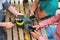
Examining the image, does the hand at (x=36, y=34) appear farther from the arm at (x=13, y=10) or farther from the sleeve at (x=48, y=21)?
the arm at (x=13, y=10)

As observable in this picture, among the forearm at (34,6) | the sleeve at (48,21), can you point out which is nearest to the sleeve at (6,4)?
the forearm at (34,6)

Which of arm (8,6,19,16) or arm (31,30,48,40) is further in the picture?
arm (8,6,19,16)

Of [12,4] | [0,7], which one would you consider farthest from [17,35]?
[12,4]

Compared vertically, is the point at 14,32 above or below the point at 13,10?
below

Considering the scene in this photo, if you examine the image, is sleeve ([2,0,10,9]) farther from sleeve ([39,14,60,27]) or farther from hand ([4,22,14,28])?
sleeve ([39,14,60,27])

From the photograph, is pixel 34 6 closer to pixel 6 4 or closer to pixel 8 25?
pixel 6 4

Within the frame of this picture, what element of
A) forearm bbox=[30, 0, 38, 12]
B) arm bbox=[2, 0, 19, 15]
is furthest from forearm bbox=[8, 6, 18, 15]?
forearm bbox=[30, 0, 38, 12]

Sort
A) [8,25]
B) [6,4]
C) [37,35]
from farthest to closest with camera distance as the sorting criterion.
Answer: [6,4]
[8,25]
[37,35]

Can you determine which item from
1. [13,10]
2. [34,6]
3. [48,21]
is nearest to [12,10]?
[13,10]

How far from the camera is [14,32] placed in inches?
75.8

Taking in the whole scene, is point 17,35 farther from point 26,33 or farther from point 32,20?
point 32,20

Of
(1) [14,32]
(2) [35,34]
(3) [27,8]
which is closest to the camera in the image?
(2) [35,34]

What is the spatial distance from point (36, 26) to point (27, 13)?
27 cm

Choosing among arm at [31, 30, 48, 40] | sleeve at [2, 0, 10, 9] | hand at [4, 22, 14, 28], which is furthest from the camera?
sleeve at [2, 0, 10, 9]
